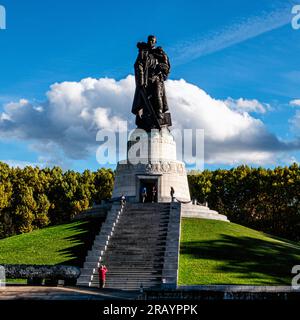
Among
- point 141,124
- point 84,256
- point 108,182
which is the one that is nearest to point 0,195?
point 108,182

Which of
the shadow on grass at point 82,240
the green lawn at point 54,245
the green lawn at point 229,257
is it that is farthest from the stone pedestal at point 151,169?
the green lawn at point 229,257

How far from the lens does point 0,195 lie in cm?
7038

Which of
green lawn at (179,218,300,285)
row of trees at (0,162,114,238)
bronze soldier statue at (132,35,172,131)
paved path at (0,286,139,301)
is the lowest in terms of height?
paved path at (0,286,139,301)

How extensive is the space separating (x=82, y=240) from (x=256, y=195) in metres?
41.3

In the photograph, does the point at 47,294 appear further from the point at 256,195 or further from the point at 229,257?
the point at 256,195

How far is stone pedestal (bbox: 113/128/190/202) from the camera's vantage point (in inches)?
1863

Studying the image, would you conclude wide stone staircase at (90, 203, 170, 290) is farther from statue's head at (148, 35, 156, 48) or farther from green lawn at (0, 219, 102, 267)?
statue's head at (148, 35, 156, 48)

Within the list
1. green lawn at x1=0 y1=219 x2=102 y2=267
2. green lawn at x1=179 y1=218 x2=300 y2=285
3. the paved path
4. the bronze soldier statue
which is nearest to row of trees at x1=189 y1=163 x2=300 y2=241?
the bronze soldier statue

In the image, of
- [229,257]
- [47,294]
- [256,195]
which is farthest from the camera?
[256,195]

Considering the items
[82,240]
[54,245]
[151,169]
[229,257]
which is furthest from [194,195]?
[229,257]

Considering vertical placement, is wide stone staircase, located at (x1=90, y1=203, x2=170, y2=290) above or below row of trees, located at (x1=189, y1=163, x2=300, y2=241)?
below

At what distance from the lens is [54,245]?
37781 mm
